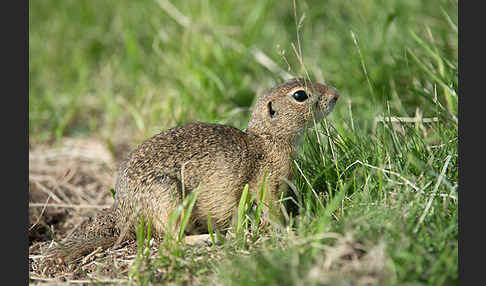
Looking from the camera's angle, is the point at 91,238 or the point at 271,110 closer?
the point at 91,238

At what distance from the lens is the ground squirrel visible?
3395 mm

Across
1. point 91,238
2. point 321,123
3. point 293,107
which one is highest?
point 293,107

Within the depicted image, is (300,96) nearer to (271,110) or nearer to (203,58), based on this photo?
(271,110)

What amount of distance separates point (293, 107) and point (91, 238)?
5.21 ft

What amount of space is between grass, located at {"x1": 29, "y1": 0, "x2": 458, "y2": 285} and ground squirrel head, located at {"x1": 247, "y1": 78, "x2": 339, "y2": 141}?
160mm

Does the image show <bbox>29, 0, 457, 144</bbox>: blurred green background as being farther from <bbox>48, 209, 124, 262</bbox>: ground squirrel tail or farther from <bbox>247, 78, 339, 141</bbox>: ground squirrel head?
<bbox>48, 209, 124, 262</bbox>: ground squirrel tail

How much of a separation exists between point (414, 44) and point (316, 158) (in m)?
2.28

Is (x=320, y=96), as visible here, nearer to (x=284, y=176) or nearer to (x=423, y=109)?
(x=284, y=176)

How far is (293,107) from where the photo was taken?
3.80 m

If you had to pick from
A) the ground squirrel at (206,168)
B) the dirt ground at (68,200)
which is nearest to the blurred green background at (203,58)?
the dirt ground at (68,200)

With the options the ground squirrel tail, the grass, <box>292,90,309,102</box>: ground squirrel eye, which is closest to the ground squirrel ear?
<box>292,90,309,102</box>: ground squirrel eye

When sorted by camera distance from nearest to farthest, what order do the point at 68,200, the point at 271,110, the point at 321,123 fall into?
the point at 321,123, the point at 271,110, the point at 68,200

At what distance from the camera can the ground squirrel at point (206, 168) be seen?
3.39 metres

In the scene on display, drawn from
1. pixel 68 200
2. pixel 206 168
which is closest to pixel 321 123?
pixel 206 168
